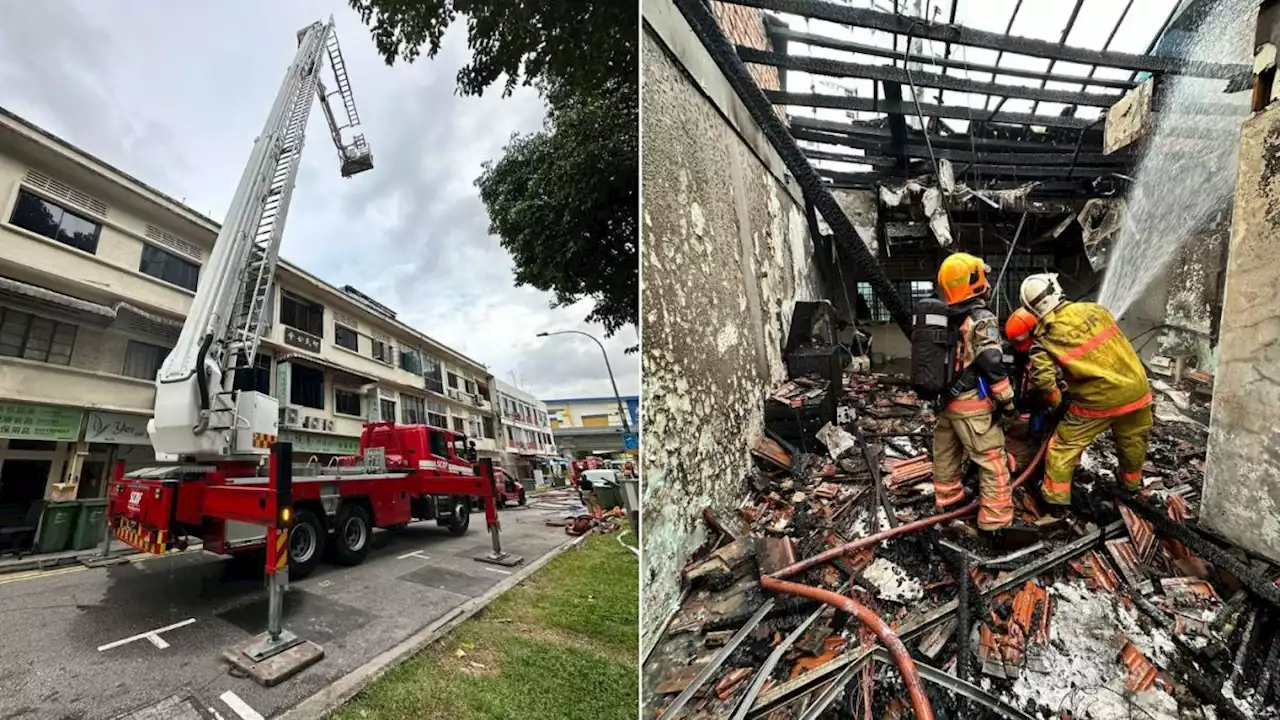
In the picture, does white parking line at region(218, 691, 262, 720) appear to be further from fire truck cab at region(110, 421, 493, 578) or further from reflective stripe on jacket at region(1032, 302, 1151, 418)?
reflective stripe on jacket at region(1032, 302, 1151, 418)

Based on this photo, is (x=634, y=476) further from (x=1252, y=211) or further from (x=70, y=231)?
(x=1252, y=211)

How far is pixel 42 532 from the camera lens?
1040 mm

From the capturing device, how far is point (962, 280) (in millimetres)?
2221

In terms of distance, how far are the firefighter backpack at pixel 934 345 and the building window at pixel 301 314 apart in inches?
84.9

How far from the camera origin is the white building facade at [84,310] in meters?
0.97

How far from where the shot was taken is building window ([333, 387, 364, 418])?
191cm

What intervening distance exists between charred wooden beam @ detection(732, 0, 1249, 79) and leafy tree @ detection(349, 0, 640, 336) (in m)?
1.34

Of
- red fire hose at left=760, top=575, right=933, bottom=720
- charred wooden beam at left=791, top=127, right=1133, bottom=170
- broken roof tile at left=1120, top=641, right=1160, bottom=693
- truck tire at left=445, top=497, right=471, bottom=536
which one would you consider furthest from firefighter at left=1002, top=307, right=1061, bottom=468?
truck tire at left=445, top=497, right=471, bottom=536

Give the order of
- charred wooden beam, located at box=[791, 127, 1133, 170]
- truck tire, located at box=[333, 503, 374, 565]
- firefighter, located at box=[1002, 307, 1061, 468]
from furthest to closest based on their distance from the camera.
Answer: truck tire, located at box=[333, 503, 374, 565] → charred wooden beam, located at box=[791, 127, 1133, 170] → firefighter, located at box=[1002, 307, 1061, 468]

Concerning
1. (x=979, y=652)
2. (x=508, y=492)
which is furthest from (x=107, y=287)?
(x=508, y=492)

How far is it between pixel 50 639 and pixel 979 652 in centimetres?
213

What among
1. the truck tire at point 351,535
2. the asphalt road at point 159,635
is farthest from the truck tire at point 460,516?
the asphalt road at point 159,635

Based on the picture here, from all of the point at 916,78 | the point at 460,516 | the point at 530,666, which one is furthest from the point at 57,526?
the point at 460,516

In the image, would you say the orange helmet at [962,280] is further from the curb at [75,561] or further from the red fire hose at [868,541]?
the curb at [75,561]
